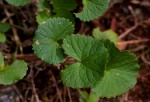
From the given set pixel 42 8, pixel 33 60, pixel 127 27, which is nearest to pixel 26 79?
pixel 33 60

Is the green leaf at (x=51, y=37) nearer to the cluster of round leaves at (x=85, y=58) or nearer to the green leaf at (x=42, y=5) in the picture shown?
the cluster of round leaves at (x=85, y=58)

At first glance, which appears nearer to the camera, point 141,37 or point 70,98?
point 70,98

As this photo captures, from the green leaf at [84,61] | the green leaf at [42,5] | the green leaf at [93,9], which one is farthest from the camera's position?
the green leaf at [42,5]

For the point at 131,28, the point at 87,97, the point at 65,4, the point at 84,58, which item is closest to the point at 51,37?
the point at 84,58

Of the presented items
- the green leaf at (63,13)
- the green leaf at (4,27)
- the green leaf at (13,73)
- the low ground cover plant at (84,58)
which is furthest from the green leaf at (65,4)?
the green leaf at (13,73)

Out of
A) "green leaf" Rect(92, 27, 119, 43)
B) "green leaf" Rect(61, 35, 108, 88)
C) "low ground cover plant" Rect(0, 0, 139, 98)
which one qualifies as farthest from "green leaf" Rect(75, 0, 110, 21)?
"green leaf" Rect(92, 27, 119, 43)

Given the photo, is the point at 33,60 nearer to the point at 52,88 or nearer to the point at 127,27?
the point at 52,88

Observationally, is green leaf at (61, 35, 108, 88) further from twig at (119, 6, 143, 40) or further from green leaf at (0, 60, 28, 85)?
twig at (119, 6, 143, 40)
